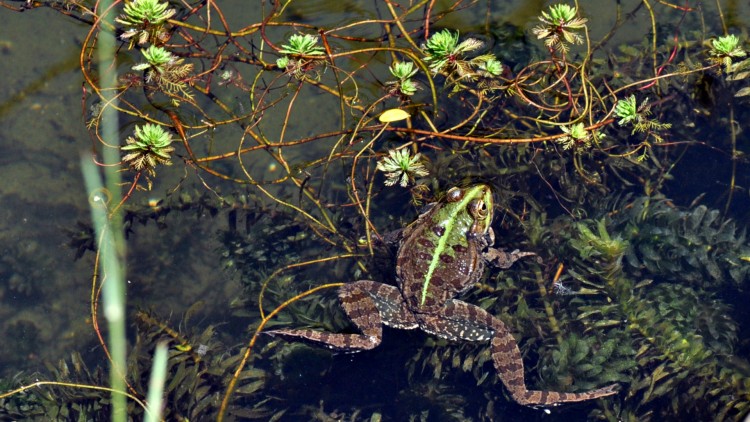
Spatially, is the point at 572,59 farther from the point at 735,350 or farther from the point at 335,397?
the point at 335,397

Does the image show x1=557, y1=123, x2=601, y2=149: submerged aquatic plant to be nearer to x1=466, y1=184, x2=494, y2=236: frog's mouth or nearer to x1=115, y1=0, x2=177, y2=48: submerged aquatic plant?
x1=466, y1=184, x2=494, y2=236: frog's mouth

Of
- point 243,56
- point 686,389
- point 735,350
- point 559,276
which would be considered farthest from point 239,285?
point 735,350

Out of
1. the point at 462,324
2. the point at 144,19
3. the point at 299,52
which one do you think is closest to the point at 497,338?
the point at 462,324

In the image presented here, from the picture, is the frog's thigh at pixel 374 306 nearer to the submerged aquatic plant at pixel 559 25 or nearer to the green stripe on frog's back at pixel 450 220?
the green stripe on frog's back at pixel 450 220

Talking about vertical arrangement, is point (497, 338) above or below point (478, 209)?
below

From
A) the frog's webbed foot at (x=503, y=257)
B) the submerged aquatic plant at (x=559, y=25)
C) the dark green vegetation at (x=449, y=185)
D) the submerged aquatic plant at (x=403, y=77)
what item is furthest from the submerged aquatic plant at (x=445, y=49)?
the frog's webbed foot at (x=503, y=257)

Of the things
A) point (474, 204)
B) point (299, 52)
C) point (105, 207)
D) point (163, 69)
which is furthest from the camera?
point (105, 207)

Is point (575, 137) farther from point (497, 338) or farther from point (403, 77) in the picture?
point (497, 338)
